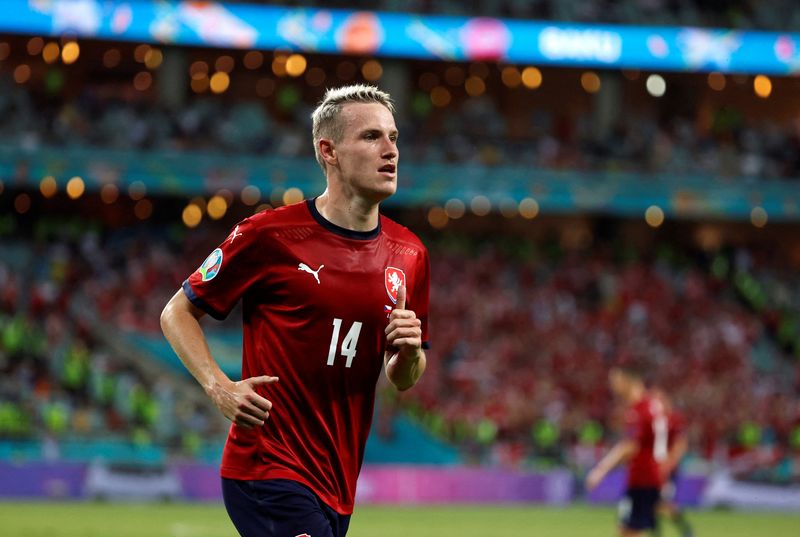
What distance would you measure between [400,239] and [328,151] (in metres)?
0.55

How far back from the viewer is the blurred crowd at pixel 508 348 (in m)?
27.7

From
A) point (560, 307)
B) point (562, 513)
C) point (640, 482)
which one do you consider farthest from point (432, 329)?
point (640, 482)

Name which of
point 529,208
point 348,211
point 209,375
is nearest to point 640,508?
point 348,211

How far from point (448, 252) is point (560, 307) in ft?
11.6

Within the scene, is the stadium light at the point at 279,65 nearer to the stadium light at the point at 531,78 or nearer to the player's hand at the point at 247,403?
the stadium light at the point at 531,78

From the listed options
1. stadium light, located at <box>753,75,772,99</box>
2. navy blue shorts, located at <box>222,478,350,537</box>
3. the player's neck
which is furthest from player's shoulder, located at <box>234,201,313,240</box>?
stadium light, located at <box>753,75,772,99</box>

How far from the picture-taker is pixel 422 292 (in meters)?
6.41

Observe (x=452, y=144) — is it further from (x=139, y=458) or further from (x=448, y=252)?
(x=139, y=458)

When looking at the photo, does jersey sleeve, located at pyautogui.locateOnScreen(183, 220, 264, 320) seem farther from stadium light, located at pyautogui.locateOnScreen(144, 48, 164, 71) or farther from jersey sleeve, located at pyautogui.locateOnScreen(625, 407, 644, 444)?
stadium light, located at pyautogui.locateOnScreen(144, 48, 164, 71)

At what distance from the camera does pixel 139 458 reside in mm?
25453

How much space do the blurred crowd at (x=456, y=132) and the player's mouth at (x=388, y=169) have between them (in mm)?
30420

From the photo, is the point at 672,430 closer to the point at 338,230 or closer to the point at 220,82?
the point at 338,230

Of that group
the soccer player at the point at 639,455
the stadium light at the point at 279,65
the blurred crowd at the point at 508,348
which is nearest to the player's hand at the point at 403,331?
the soccer player at the point at 639,455

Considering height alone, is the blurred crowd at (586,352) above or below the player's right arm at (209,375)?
above
